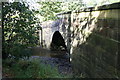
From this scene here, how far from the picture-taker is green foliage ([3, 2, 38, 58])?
13.6ft

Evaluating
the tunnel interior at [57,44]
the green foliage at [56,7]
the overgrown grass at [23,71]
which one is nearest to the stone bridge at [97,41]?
the overgrown grass at [23,71]

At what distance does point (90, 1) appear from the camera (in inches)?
418

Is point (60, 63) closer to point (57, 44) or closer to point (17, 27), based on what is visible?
point (17, 27)

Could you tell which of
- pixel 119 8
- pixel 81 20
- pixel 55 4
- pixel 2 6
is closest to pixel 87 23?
pixel 81 20

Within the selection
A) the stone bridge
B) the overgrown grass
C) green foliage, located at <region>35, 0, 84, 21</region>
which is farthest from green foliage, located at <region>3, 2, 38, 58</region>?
green foliage, located at <region>35, 0, 84, 21</region>

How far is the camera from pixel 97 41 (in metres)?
3.19

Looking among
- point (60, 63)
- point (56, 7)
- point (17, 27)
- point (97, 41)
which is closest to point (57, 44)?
point (56, 7)

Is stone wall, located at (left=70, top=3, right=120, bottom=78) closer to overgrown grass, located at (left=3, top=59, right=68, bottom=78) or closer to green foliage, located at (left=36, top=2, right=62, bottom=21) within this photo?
overgrown grass, located at (left=3, top=59, right=68, bottom=78)

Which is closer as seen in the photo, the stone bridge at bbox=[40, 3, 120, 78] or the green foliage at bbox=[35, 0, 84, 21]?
the stone bridge at bbox=[40, 3, 120, 78]

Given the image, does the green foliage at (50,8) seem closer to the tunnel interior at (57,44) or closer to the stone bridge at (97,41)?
the tunnel interior at (57,44)

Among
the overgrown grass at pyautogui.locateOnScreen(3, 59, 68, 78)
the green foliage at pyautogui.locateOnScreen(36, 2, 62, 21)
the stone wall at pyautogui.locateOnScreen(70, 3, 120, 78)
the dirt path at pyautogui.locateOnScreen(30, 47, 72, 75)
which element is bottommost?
the dirt path at pyautogui.locateOnScreen(30, 47, 72, 75)

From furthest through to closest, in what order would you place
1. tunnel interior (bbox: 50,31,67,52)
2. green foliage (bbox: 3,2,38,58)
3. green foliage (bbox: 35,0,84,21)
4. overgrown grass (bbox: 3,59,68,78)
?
green foliage (bbox: 35,0,84,21)
tunnel interior (bbox: 50,31,67,52)
green foliage (bbox: 3,2,38,58)
overgrown grass (bbox: 3,59,68,78)

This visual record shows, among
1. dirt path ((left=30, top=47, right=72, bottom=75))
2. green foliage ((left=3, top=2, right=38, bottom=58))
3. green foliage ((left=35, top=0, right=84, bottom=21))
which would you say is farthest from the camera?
green foliage ((left=35, top=0, right=84, bottom=21))

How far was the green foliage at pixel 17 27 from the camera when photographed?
416 centimetres
